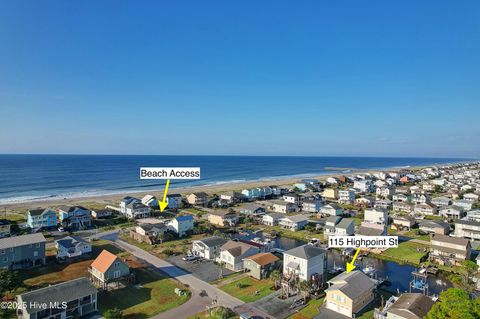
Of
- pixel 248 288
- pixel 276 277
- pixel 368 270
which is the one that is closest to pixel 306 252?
pixel 276 277

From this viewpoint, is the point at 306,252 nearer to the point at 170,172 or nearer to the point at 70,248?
the point at 170,172

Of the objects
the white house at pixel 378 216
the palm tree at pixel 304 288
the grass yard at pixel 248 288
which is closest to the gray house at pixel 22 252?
the grass yard at pixel 248 288

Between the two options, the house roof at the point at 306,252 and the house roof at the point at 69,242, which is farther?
the house roof at the point at 69,242

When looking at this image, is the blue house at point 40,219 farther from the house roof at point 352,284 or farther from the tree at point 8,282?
the house roof at point 352,284

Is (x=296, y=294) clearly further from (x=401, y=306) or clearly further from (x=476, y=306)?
(x=476, y=306)

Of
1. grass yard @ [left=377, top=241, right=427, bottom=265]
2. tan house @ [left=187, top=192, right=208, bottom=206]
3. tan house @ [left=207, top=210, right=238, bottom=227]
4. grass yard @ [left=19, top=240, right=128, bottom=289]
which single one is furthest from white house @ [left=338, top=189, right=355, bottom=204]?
grass yard @ [left=19, top=240, right=128, bottom=289]

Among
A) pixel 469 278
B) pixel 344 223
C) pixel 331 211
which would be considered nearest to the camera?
pixel 469 278

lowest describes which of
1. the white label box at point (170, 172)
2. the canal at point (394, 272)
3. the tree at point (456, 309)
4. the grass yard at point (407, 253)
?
the canal at point (394, 272)
